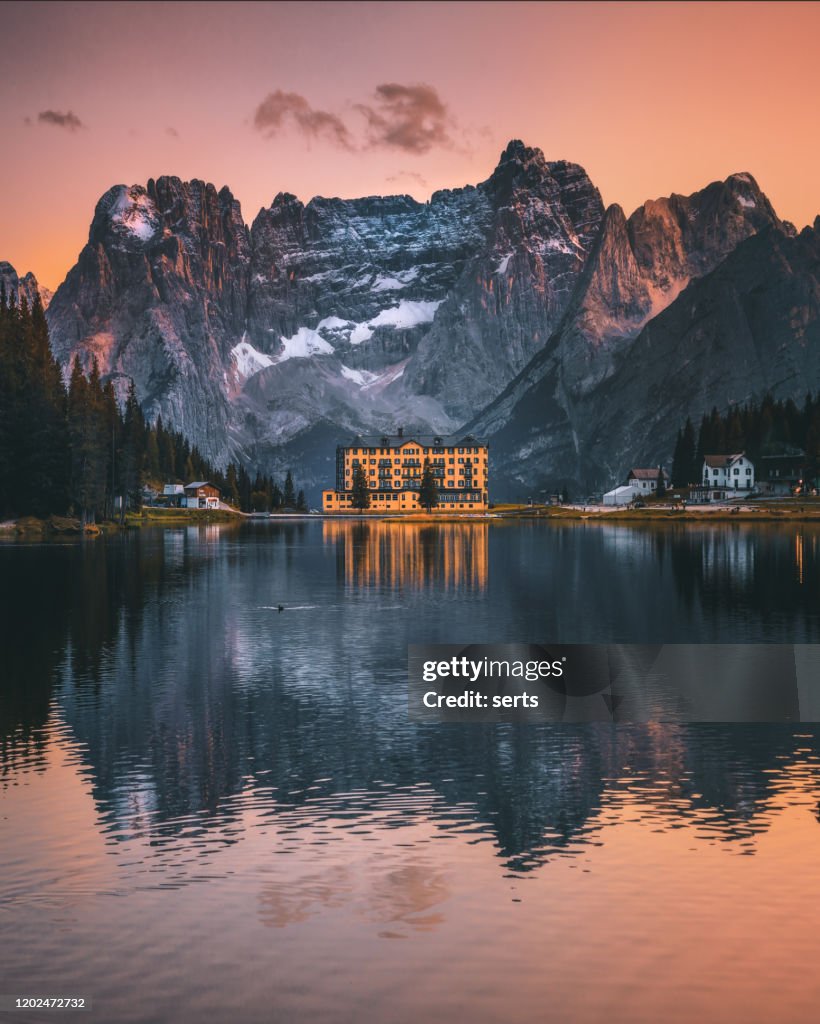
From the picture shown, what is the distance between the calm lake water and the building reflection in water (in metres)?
44.2

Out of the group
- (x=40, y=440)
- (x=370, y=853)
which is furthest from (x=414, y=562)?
(x=370, y=853)

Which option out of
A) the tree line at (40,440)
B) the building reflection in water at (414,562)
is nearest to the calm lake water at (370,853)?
the building reflection in water at (414,562)

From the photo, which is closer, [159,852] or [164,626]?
[159,852]

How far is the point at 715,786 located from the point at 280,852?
12860mm

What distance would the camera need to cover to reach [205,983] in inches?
741

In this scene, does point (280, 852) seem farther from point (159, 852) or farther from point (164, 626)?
point (164, 626)

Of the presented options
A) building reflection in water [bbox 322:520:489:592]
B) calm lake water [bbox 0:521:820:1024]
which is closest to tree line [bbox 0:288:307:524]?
building reflection in water [bbox 322:520:489:592]

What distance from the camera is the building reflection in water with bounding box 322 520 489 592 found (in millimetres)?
101750

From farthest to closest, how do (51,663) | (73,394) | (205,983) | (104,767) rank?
1. (73,394)
2. (51,663)
3. (104,767)
4. (205,983)

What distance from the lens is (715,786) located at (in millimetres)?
31047

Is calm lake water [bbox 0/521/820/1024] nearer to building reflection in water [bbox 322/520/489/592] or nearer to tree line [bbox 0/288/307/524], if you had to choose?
building reflection in water [bbox 322/520/489/592]

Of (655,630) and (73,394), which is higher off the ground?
(73,394)

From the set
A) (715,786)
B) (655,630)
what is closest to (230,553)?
(655,630)

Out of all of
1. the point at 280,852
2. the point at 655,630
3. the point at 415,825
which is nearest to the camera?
the point at 280,852
